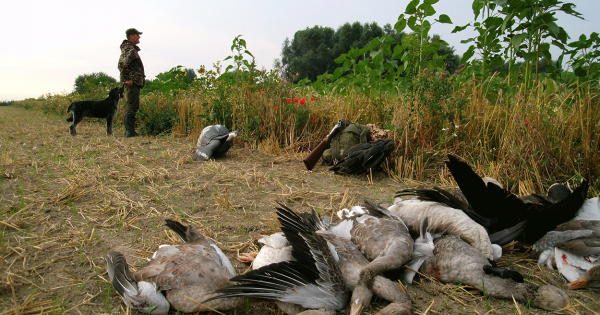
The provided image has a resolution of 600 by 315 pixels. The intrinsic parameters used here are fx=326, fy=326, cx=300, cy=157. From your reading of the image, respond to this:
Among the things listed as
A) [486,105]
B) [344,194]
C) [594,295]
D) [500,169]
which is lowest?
[594,295]

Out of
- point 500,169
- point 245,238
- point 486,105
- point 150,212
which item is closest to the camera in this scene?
point 245,238

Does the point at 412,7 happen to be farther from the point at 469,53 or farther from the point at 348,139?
the point at 348,139

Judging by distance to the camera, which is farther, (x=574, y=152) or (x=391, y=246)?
(x=574, y=152)

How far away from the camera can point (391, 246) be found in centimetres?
176

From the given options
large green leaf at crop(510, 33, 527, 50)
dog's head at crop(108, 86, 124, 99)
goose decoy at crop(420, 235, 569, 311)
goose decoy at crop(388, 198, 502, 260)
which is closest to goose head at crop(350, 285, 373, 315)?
goose decoy at crop(420, 235, 569, 311)

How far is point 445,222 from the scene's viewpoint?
206 centimetres

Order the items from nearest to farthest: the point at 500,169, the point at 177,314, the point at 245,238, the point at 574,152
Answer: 1. the point at 177,314
2. the point at 245,238
3. the point at 574,152
4. the point at 500,169

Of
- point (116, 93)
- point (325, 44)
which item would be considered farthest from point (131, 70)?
point (325, 44)

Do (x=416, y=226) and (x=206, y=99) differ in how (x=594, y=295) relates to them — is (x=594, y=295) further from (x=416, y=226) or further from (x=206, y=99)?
(x=206, y=99)

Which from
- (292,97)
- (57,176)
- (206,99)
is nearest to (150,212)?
(57,176)

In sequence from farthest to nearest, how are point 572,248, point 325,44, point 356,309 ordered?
1. point 325,44
2. point 572,248
3. point 356,309

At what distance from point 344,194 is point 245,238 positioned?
1.22m

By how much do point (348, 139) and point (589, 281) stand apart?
2788mm

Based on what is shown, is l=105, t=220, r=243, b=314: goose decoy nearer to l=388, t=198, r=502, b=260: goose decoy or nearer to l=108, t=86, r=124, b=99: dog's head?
l=388, t=198, r=502, b=260: goose decoy
